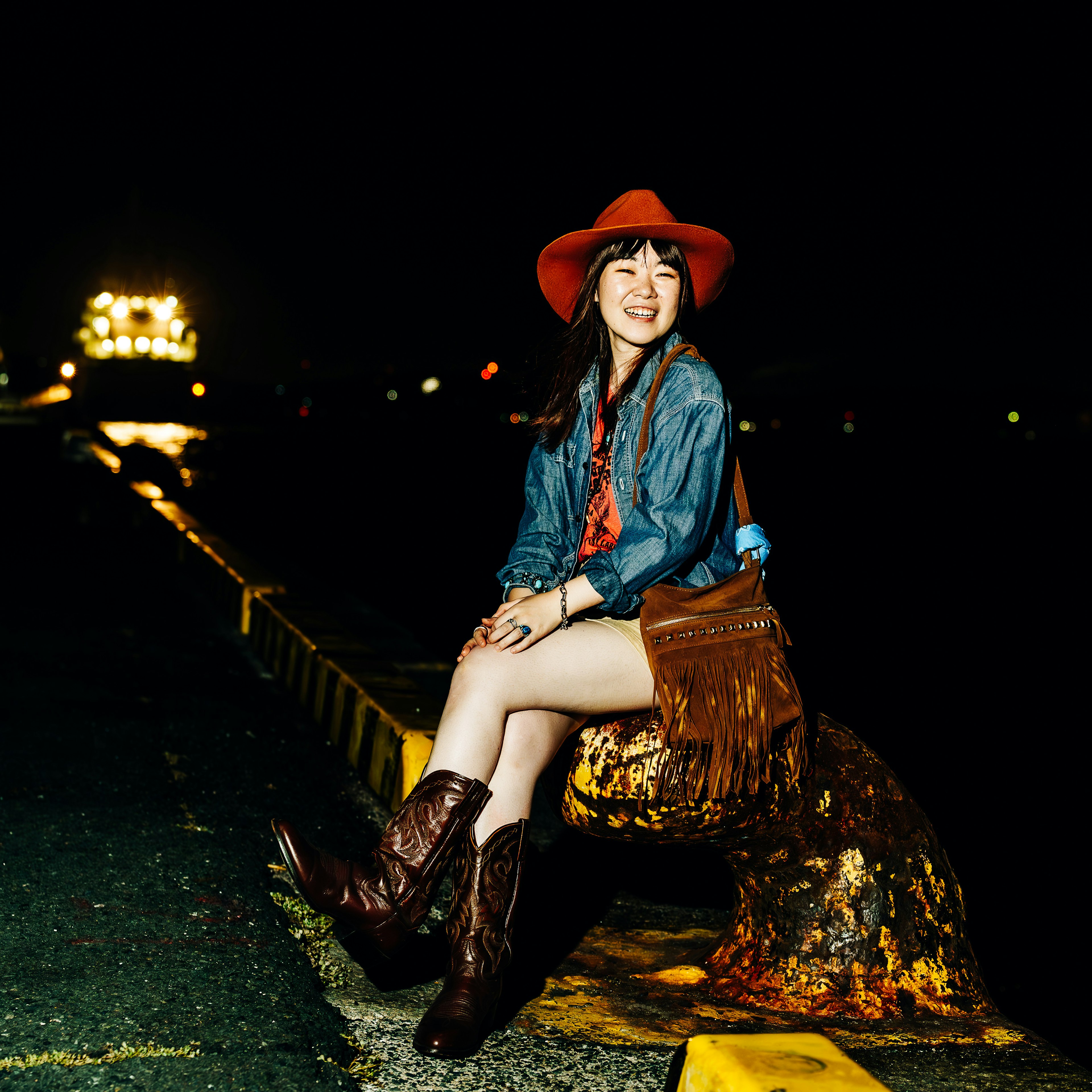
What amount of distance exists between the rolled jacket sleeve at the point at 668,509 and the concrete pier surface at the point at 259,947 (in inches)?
37.2

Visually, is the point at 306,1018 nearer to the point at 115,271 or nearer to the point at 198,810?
the point at 198,810

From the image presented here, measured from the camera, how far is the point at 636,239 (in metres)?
3.02

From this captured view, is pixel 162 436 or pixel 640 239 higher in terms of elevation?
pixel 162 436

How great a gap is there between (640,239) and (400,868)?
153 cm

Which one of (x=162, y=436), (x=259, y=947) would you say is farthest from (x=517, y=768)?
(x=162, y=436)

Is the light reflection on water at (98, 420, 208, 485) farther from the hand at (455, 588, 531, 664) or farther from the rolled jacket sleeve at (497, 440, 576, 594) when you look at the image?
the hand at (455, 588, 531, 664)

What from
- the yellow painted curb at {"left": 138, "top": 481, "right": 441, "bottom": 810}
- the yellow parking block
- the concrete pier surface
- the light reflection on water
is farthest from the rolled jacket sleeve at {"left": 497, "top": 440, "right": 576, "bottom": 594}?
the light reflection on water

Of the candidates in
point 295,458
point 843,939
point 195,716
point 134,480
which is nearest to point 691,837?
point 843,939

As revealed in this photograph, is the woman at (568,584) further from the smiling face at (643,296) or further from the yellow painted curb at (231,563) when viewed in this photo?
the yellow painted curb at (231,563)

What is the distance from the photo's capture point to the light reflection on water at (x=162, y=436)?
2133 cm

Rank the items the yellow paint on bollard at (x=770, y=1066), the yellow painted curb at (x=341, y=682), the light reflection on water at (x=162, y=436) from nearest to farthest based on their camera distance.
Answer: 1. the yellow paint on bollard at (x=770, y=1066)
2. the yellow painted curb at (x=341, y=682)
3. the light reflection on water at (x=162, y=436)

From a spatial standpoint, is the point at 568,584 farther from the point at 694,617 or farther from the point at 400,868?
the point at 400,868

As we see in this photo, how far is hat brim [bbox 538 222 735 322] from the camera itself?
294cm

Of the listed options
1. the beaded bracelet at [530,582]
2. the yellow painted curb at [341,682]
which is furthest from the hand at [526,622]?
the yellow painted curb at [341,682]
